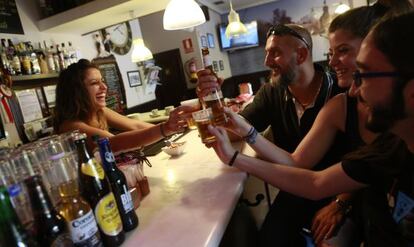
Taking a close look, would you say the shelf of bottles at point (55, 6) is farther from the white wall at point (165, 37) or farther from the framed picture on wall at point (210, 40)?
the framed picture on wall at point (210, 40)

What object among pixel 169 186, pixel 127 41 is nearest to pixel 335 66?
pixel 169 186

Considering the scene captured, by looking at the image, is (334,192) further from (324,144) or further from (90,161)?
(90,161)

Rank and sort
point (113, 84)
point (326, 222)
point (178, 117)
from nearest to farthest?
point (326, 222)
point (178, 117)
point (113, 84)

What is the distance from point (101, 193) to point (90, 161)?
8 cm

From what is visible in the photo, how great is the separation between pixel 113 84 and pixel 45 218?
3.27 metres

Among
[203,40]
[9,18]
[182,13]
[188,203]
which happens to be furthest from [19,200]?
[203,40]

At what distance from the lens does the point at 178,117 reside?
1316mm

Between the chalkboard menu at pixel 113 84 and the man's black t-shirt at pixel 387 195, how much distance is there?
307cm

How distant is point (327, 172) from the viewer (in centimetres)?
97

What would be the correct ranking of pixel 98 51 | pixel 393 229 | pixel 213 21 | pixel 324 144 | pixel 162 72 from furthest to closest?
pixel 213 21 → pixel 162 72 → pixel 98 51 → pixel 324 144 → pixel 393 229

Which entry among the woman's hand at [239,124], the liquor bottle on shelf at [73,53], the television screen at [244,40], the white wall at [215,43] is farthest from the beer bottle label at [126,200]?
the television screen at [244,40]

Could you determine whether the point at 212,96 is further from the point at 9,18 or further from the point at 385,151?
the point at 9,18

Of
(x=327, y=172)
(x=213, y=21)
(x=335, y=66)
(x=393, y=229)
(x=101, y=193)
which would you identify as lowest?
(x=393, y=229)

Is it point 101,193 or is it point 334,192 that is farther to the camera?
point 334,192
